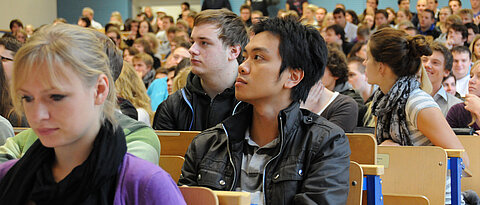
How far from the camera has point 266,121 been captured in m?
2.03

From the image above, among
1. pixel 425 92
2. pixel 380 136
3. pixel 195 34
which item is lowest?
pixel 380 136

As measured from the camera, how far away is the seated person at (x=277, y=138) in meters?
1.86

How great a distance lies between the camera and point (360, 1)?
12789mm

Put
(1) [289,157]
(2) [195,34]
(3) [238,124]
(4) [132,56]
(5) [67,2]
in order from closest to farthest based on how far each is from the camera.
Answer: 1. (1) [289,157]
2. (3) [238,124]
3. (2) [195,34]
4. (4) [132,56]
5. (5) [67,2]

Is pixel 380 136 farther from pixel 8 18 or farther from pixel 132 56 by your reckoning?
pixel 8 18

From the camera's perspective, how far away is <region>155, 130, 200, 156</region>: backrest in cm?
254

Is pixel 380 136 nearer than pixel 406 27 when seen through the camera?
Yes

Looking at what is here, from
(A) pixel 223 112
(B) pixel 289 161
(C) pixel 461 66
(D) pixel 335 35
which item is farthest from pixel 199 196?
(D) pixel 335 35

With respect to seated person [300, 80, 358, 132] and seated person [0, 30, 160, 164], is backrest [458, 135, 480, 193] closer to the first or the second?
seated person [300, 80, 358, 132]

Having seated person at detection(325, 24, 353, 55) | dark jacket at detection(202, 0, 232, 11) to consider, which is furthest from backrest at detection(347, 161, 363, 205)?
dark jacket at detection(202, 0, 232, 11)

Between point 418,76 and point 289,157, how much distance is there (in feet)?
4.67

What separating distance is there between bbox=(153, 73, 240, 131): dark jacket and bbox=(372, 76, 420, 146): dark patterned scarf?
83 centimetres

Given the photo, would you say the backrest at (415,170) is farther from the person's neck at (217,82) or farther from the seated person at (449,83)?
the seated person at (449,83)

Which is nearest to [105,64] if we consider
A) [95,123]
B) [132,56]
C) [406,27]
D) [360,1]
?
[95,123]
